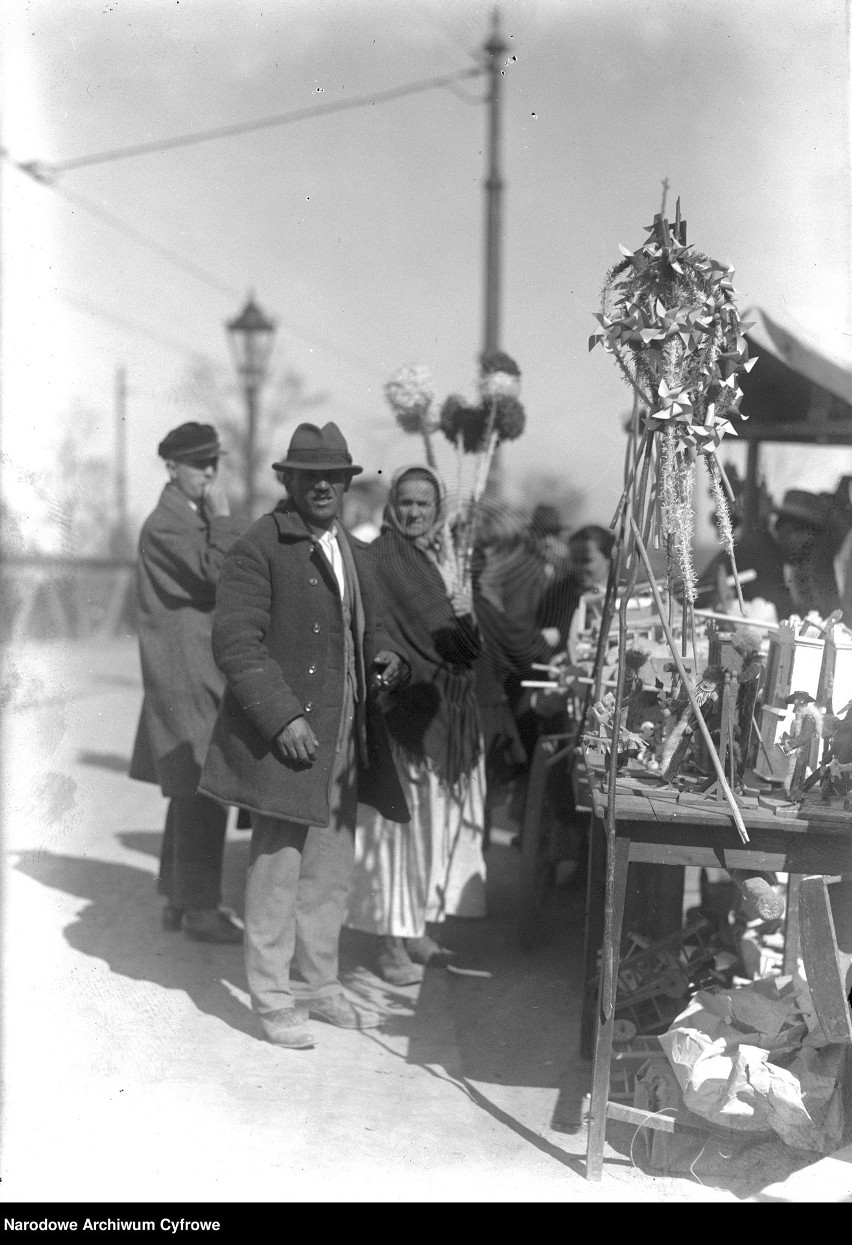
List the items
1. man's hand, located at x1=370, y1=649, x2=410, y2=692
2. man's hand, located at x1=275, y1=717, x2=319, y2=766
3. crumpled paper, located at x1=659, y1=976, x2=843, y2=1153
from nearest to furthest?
crumpled paper, located at x1=659, y1=976, x2=843, y2=1153, man's hand, located at x1=275, y1=717, x2=319, y2=766, man's hand, located at x1=370, y1=649, x2=410, y2=692

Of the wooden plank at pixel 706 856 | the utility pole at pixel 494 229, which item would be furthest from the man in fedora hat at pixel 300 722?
the utility pole at pixel 494 229

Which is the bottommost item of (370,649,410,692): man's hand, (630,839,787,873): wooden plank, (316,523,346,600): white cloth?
(630,839,787,873): wooden plank

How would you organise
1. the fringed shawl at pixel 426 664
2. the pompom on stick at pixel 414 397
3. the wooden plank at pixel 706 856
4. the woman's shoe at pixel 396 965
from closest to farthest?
the wooden plank at pixel 706 856 → the woman's shoe at pixel 396 965 → the fringed shawl at pixel 426 664 → the pompom on stick at pixel 414 397

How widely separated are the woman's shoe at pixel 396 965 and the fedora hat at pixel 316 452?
5.77 ft

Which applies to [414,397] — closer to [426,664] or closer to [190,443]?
[190,443]

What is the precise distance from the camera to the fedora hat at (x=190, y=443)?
4418 millimetres

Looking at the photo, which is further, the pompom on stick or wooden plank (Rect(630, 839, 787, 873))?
the pompom on stick

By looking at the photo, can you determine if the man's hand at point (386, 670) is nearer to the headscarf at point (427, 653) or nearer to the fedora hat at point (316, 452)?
the headscarf at point (427, 653)

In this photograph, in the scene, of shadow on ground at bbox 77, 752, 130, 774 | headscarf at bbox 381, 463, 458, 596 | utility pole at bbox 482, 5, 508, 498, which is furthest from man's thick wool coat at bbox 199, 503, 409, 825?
shadow on ground at bbox 77, 752, 130, 774

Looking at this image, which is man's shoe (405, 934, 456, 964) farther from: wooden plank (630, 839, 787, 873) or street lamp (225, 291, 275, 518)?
street lamp (225, 291, 275, 518)

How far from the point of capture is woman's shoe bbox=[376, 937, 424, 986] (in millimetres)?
4051

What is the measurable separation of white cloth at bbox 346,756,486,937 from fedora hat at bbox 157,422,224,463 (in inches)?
55.6

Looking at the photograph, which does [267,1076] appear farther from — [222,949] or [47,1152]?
[222,949]

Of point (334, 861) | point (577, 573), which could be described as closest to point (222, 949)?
point (334, 861)
